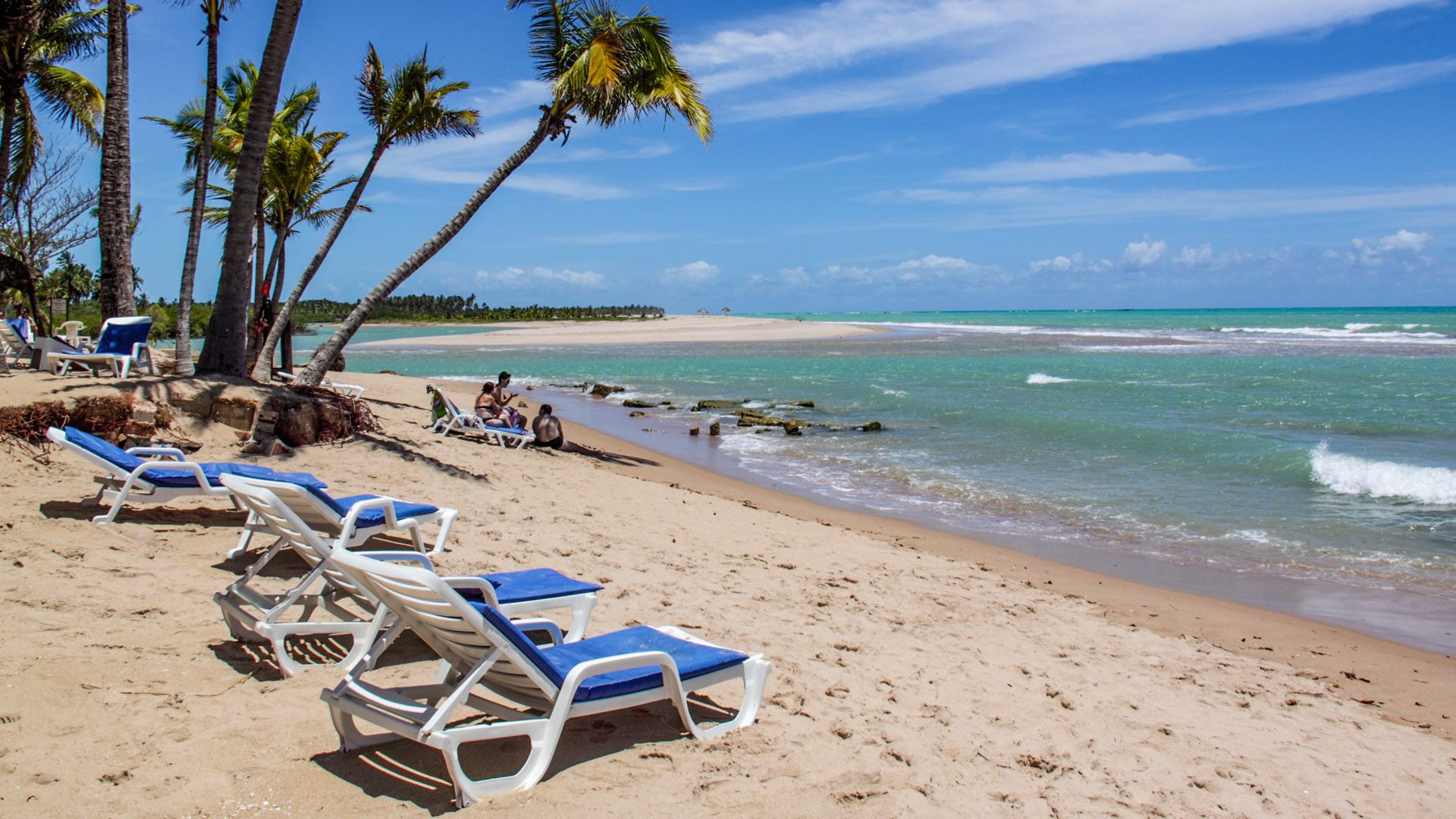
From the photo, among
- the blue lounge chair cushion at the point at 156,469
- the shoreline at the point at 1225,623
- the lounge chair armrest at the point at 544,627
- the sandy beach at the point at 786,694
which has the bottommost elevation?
the shoreline at the point at 1225,623

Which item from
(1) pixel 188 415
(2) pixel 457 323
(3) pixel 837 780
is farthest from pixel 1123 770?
(2) pixel 457 323

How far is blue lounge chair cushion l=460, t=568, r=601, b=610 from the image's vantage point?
426cm

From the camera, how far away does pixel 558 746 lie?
345 cm

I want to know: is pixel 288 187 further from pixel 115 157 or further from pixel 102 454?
pixel 102 454

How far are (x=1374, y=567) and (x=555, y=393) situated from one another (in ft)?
63.4

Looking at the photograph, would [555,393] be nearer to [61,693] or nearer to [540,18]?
[540,18]

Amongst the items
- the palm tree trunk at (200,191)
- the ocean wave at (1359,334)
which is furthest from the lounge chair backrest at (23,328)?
the ocean wave at (1359,334)

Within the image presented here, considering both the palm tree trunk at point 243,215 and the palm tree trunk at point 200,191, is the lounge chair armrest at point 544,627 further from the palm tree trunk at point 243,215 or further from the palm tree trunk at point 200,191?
the palm tree trunk at point 200,191

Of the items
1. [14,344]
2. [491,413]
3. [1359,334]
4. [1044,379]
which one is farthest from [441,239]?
[1359,334]

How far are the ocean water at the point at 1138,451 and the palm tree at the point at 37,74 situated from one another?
11896mm

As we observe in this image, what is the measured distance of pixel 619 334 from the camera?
226 feet

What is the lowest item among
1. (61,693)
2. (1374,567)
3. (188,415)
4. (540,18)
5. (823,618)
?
(1374,567)

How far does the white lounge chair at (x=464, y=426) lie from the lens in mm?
11195

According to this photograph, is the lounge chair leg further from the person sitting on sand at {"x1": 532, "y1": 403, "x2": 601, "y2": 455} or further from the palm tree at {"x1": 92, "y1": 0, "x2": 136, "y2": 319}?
the palm tree at {"x1": 92, "y1": 0, "x2": 136, "y2": 319}
